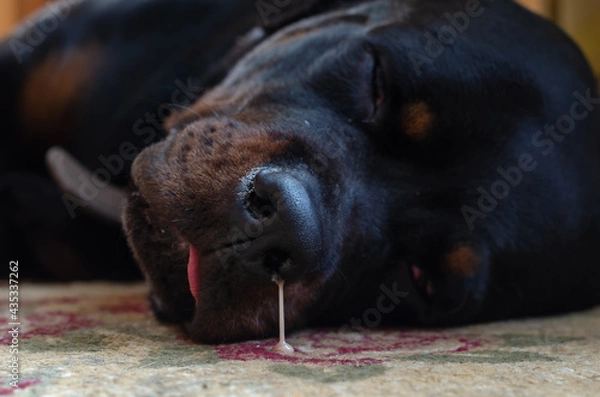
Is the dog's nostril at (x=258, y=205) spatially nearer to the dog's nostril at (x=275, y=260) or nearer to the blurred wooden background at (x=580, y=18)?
the dog's nostril at (x=275, y=260)

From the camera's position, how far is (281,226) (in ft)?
3.66

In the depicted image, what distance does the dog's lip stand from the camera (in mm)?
1236

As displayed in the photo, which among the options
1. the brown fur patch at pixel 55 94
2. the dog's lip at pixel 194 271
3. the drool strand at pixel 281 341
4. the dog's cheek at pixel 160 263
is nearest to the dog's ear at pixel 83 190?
the brown fur patch at pixel 55 94

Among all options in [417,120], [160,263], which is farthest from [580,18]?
[160,263]

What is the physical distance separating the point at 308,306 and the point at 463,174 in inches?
17.6

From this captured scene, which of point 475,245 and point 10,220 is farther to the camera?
point 10,220

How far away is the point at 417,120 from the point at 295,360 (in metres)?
0.61

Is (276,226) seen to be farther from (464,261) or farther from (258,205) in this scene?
(464,261)

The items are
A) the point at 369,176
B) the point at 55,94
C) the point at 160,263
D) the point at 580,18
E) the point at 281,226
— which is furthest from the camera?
the point at 580,18

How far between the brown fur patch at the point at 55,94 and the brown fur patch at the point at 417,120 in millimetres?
1185

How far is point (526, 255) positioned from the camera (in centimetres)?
157

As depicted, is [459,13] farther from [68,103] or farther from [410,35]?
[68,103]

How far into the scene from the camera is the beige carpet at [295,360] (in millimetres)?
940

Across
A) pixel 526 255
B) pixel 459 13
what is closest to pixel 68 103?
pixel 459 13
